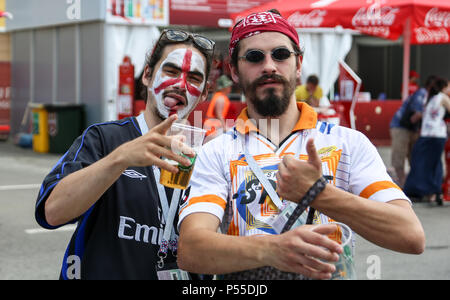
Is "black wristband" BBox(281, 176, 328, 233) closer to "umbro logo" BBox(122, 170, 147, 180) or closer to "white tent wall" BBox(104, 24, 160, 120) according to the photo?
"umbro logo" BBox(122, 170, 147, 180)

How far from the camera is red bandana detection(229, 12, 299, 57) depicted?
2275 mm

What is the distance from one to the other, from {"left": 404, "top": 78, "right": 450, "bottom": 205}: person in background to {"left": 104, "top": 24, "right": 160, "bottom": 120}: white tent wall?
789cm

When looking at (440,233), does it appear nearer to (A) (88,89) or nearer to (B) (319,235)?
(B) (319,235)

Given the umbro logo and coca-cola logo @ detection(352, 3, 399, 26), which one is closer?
the umbro logo

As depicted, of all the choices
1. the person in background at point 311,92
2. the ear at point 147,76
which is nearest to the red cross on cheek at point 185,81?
the ear at point 147,76

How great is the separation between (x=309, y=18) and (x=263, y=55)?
669cm

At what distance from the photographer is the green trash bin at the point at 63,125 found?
14875 millimetres

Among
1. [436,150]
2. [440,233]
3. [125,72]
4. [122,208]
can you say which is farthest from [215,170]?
[125,72]

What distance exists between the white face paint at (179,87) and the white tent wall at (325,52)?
14455 millimetres

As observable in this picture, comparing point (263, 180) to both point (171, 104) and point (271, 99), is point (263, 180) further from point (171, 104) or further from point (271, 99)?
point (171, 104)

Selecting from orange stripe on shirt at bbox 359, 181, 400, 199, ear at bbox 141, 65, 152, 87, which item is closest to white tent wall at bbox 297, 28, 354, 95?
ear at bbox 141, 65, 152, 87

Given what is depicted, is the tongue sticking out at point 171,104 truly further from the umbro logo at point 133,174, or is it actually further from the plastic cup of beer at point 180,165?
the plastic cup of beer at point 180,165

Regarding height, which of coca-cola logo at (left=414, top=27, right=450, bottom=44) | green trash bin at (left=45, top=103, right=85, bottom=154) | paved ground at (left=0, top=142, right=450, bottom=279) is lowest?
paved ground at (left=0, top=142, right=450, bottom=279)

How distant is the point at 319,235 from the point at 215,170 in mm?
551
